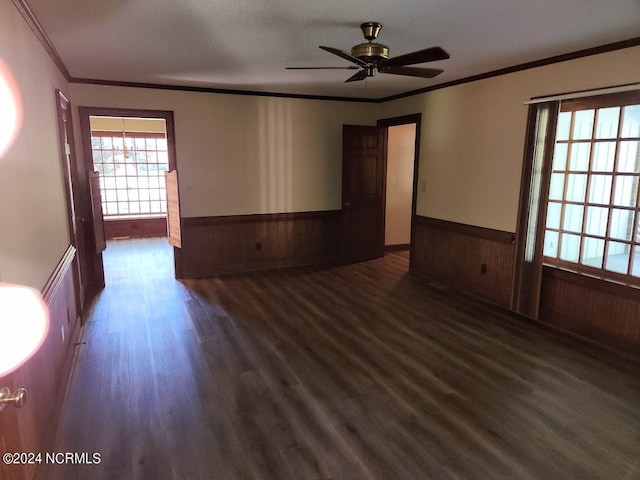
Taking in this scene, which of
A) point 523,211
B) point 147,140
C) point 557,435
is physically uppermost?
point 147,140

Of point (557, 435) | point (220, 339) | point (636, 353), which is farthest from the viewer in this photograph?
point (220, 339)

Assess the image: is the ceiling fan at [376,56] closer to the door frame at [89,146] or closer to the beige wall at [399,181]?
the door frame at [89,146]

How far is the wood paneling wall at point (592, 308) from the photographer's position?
3328 millimetres

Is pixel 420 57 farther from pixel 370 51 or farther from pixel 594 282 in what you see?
pixel 594 282

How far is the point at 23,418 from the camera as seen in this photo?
6.00ft

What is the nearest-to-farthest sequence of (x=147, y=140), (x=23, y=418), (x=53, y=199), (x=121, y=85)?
(x=23, y=418) < (x=53, y=199) < (x=121, y=85) < (x=147, y=140)

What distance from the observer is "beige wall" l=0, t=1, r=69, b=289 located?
192cm

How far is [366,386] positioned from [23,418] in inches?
76.6

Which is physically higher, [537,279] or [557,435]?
[537,279]

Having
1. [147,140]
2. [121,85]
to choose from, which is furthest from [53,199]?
[147,140]

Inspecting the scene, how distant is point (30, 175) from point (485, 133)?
4.13 m

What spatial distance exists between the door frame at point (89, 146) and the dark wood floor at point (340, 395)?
0.61 m

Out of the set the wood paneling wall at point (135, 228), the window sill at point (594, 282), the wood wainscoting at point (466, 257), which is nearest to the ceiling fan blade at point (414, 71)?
the wood wainscoting at point (466, 257)

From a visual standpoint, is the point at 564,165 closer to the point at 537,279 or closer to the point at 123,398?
the point at 537,279
